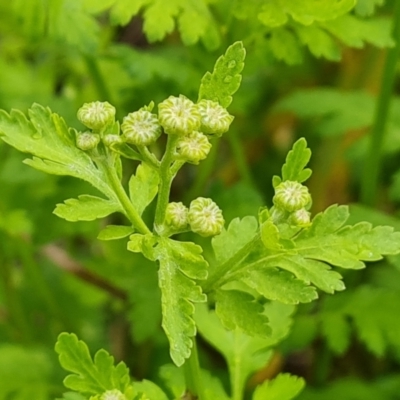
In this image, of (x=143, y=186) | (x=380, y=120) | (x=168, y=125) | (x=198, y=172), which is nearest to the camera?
(x=168, y=125)

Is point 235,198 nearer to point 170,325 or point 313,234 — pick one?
point 313,234

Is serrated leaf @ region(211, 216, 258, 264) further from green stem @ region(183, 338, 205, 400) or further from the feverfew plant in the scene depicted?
green stem @ region(183, 338, 205, 400)

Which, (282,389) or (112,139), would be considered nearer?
(112,139)

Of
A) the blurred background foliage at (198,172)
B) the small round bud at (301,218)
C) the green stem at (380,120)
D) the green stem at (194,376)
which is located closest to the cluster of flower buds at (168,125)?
the small round bud at (301,218)

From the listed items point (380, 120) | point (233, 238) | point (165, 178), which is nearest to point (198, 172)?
point (380, 120)

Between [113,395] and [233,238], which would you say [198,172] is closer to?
[233,238]

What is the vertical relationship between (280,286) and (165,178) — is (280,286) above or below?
below

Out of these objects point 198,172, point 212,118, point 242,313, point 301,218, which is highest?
point 212,118

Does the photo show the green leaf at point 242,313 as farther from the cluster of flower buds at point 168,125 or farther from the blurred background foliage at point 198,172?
the blurred background foliage at point 198,172

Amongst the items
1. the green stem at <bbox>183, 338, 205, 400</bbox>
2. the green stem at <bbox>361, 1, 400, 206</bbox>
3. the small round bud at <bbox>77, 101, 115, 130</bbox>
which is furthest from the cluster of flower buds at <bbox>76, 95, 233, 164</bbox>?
the green stem at <bbox>361, 1, 400, 206</bbox>
